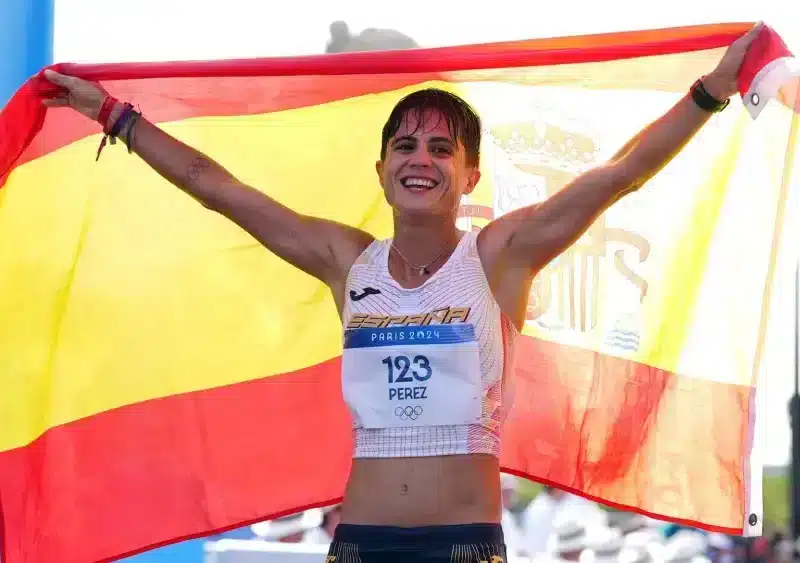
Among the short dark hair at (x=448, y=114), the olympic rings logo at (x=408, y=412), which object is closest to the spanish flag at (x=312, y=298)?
the short dark hair at (x=448, y=114)

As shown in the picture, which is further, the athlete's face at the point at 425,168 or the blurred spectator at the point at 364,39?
the blurred spectator at the point at 364,39

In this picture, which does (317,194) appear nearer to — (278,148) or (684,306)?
(278,148)

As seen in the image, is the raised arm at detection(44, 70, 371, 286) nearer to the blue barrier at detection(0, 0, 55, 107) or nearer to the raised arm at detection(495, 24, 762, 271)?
the raised arm at detection(495, 24, 762, 271)

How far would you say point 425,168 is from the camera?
305 cm

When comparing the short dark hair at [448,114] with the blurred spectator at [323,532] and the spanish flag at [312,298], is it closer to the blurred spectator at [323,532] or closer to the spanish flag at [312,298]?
the spanish flag at [312,298]

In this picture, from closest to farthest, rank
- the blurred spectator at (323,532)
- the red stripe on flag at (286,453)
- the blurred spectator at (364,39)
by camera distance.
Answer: the red stripe on flag at (286,453), the blurred spectator at (364,39), the blurred spectator at (323,532)

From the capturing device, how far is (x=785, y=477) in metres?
6.73

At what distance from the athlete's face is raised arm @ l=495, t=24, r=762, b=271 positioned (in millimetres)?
182

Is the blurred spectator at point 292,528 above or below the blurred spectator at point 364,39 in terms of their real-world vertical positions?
below

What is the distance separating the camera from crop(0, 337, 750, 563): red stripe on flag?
339cm

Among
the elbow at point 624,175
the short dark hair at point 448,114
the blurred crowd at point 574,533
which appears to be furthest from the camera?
the blurred crowd at point 574,533

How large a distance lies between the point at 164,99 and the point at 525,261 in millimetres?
1273

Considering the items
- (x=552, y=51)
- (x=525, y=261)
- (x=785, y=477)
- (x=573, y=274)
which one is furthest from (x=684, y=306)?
(x=785, y=477)

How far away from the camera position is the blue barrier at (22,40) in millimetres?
4176
